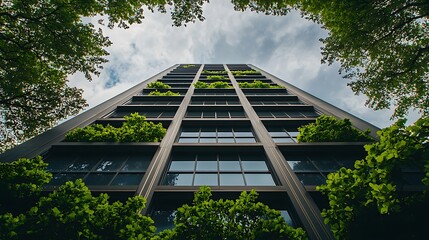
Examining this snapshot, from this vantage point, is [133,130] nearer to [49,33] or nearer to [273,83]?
[49,33]

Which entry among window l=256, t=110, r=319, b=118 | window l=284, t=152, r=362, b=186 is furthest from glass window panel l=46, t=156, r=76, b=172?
window l=256, t=110, r=319, b=118

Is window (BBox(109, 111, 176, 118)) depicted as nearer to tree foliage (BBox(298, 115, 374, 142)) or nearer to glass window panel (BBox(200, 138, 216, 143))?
glass window panel (BBox(200, 138, 216, 143))

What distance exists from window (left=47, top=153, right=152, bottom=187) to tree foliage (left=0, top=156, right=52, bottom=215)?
358 centimetres

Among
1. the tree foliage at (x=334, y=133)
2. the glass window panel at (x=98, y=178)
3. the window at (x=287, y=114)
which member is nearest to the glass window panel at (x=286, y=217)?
the tree foliage at (x=334, y=133)

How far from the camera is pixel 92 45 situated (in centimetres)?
1054

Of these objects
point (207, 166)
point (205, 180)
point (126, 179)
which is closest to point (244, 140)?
point (207, 166)

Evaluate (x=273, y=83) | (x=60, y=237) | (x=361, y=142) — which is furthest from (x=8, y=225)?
(x=273, y=83)

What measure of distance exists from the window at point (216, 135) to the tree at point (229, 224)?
869cm

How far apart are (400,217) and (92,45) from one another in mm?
12707

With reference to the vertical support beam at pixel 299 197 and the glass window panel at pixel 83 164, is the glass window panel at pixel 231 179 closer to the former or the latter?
the vertical support beam at pixel 299 197

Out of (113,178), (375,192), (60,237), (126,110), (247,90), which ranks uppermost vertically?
(247,90)

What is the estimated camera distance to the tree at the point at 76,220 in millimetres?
4156

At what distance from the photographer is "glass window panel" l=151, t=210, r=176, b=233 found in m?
7.59

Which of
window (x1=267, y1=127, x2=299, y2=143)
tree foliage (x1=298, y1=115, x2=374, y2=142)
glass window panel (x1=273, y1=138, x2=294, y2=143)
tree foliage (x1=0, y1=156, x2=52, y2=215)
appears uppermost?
window (x1=267, y1=127, x2=299, y2=143)
